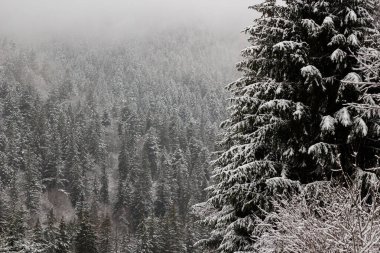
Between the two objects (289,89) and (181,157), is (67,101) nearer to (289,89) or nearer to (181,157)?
(181,157)

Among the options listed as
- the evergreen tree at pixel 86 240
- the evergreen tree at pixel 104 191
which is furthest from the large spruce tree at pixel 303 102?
the evergreen tree at pixel 104 191

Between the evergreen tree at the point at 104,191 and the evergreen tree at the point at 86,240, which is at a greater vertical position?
the evergreen tree at the point at 104,191

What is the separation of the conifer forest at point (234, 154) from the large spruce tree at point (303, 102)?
37 millimetres

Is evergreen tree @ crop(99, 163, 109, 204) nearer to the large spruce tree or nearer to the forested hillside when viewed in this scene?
the forested hillside

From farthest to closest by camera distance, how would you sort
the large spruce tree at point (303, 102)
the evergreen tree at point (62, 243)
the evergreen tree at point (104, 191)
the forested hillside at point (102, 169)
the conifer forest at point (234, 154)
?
the evergreen tree at point (104, 191) → the forested hillside at point (102, 169) → the evergreen tree at point (62, 243) → the large spruce tree at point (303, 102) → the conifer forest at point (234, 154)

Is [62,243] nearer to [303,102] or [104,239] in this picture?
[104,239]

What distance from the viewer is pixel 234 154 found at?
1387 cm

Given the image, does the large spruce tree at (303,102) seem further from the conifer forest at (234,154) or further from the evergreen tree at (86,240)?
the evergreen tree at (86,240)

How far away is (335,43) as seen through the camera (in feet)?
38.7

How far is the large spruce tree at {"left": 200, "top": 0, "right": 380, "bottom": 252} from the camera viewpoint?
11.3 m

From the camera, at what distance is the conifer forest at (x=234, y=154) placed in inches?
390

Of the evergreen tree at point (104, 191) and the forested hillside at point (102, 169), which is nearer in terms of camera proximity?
the forested hillside at point (102, 169)

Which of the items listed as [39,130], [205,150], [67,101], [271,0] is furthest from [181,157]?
[271,0]

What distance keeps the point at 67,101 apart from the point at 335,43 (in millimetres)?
169098
